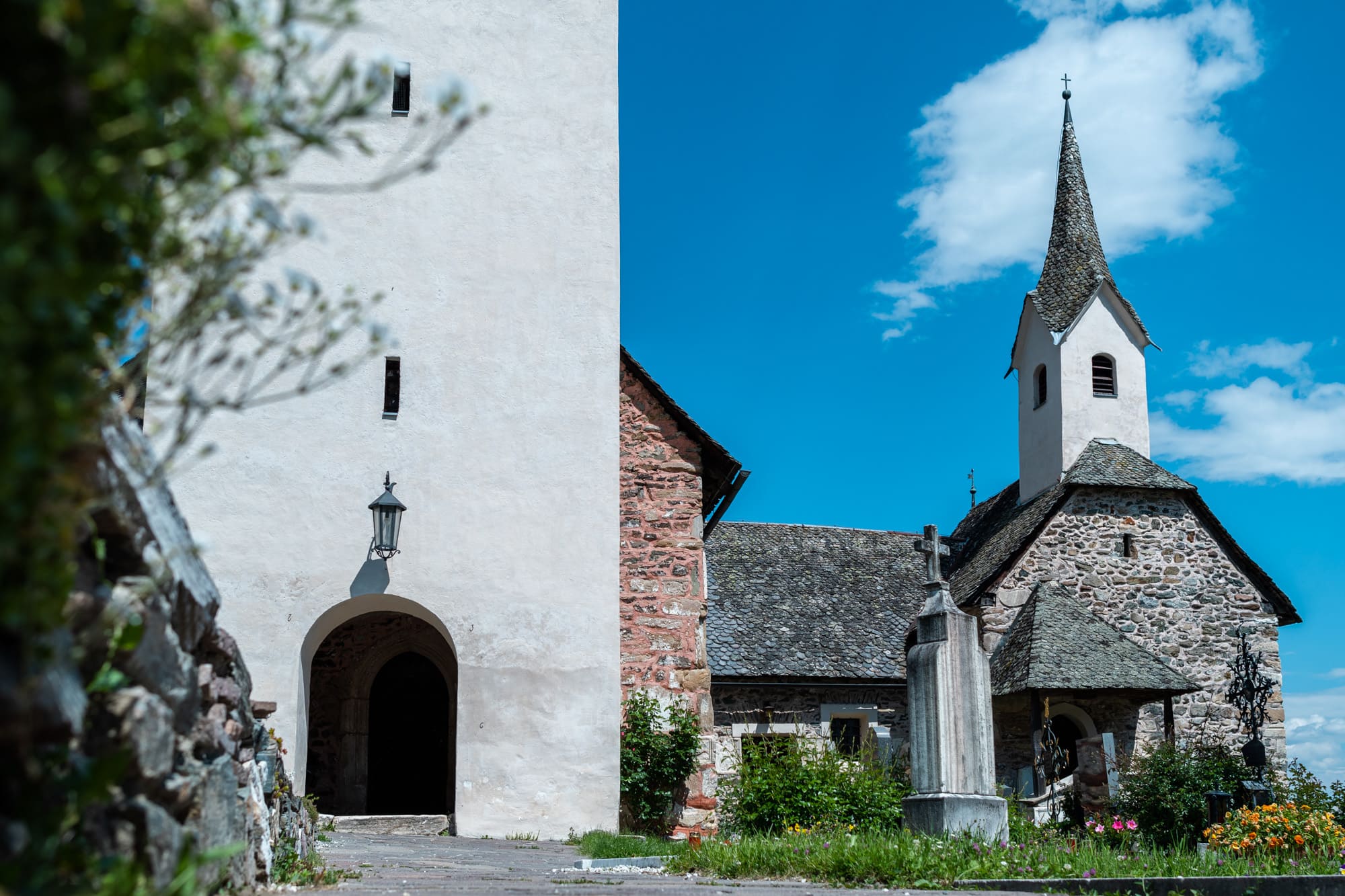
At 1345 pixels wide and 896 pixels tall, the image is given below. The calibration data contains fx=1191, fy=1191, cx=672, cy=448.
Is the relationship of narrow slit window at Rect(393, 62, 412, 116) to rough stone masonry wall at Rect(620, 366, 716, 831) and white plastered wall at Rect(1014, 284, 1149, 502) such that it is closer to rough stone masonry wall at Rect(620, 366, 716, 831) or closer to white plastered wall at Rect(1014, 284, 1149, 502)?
rough stone masonry wall at Rect(620, 366, 716, 831)

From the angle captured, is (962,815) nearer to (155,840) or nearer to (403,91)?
(155,840)

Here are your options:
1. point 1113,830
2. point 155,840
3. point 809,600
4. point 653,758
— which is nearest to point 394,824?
point 653,758

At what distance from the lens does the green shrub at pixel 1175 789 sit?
43.4 feet

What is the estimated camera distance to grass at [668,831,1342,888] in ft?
23.7

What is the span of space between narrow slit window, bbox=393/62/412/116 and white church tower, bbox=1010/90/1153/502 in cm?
1503

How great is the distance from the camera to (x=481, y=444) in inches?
474

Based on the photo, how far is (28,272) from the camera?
5.39 feet

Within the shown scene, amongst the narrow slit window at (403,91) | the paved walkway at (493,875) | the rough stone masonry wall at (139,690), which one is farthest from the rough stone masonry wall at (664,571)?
the rough stone masonry wall at (139,690)

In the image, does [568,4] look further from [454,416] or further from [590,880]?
[590,880]

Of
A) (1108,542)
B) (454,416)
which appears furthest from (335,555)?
(1108,542)

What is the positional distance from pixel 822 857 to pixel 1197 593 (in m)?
16.1

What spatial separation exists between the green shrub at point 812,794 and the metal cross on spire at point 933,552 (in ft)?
7.63

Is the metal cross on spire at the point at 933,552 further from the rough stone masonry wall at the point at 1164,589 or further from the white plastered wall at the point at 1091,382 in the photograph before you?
the white plastered wall at the point at 1091,382

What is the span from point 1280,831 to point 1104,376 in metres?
16.3
